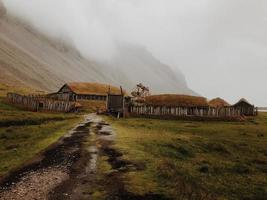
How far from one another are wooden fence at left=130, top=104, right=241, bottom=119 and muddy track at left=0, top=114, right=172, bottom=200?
36.3 metres

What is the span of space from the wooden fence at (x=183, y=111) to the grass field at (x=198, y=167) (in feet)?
67.6

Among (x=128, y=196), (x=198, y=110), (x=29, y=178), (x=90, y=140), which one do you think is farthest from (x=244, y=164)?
(x=198, y=110)

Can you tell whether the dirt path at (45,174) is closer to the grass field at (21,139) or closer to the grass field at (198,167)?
the grass field at (21,139)

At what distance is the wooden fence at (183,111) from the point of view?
2522 inches

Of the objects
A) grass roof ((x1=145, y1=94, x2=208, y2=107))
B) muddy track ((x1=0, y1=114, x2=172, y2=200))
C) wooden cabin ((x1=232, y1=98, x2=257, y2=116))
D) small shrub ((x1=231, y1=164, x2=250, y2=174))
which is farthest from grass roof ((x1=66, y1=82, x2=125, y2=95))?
small shrub ((x1=231, y1=164, x2=250, y2=174))

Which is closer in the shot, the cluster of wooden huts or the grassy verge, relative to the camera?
the grassy verge

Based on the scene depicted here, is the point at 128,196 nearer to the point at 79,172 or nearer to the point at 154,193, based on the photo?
Result: the point at 154,193

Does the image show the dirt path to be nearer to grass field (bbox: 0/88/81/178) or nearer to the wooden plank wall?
grass field (bbox: 0/88/81/178)

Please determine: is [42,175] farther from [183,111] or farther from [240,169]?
[183,111]

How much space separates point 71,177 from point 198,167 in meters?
10.4

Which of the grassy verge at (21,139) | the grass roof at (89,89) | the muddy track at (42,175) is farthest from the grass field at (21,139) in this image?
the grass roof at (89,89)

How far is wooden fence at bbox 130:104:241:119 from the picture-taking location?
64.1m

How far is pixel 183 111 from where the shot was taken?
2522 inches

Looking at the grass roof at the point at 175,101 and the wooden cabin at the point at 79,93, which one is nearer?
the grass roof at the point at 175,101
